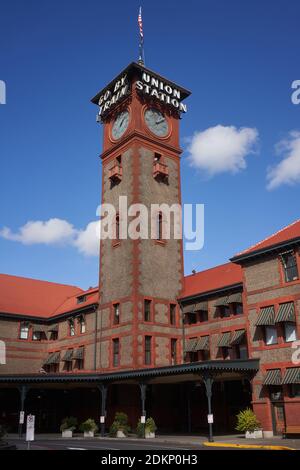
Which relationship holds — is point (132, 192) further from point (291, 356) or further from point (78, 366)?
point (291, 356)

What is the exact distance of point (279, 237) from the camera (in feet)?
112

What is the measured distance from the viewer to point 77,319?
5000cm

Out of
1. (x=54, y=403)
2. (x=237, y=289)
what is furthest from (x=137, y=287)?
(x=54, y=403)

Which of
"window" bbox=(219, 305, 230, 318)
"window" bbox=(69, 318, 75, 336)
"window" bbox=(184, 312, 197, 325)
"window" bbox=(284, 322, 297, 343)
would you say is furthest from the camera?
"window" bbox=(69, 318, 75, 336)

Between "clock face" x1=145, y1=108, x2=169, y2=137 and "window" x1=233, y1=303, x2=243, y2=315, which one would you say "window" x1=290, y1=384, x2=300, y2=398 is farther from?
"clock face" x1=145, y1=108, x2=169, y2=137

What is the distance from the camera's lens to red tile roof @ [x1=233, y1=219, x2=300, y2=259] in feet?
108

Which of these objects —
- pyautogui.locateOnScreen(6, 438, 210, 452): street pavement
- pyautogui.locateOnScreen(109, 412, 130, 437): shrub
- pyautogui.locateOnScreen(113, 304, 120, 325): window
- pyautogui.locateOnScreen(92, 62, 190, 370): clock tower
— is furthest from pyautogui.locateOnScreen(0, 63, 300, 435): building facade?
pyautogui.locateOnScreen(6, 438, 210, 452): street pavement

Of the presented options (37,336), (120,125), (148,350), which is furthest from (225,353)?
(120,125)

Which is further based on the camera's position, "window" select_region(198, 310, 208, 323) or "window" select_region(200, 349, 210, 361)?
"window" select_region(198, 310, 208, 323)

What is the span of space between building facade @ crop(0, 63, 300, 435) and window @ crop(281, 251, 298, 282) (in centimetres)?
7

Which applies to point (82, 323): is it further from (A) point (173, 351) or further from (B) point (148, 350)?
(A) point (173, 351)

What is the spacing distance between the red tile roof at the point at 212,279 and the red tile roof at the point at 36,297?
400 inches

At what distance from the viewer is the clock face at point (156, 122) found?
49125mm

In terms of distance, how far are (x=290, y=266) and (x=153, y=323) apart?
14.2m
